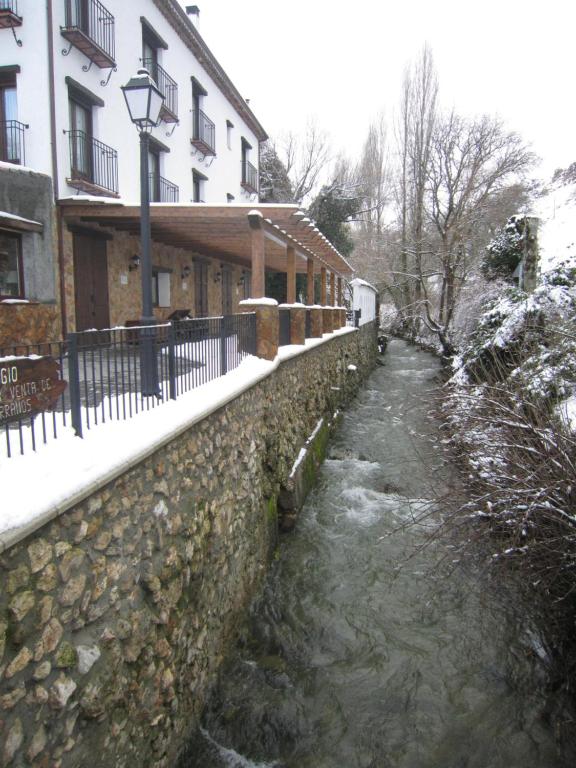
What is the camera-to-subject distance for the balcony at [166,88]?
12.7m

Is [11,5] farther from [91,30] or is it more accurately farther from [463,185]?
[463,185]

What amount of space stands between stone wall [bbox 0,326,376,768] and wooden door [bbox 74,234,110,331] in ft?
18.3

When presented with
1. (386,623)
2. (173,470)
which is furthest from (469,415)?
(173,470)

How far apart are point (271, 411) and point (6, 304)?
4.02 metres

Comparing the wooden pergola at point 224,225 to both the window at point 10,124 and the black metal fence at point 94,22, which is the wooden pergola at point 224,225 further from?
the black metal fence at point 94,22

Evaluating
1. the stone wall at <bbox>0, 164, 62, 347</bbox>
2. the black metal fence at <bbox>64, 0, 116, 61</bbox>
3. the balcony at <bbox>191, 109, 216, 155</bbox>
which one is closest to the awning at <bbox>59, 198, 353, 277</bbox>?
the stone wall at <bbox>0, 164, 62, 347</bbox>

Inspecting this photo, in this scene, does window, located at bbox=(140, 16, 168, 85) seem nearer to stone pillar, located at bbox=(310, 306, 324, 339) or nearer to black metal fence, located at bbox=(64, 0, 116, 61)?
black metal fence, located at bbox=(64, 0, 116, 61)

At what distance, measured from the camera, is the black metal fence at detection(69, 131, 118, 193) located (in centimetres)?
979

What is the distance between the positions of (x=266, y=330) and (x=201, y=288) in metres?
8.92

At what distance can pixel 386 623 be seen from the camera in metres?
5.57

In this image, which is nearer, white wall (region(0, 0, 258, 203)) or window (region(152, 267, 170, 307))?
white wall (region(0, 0, 258, 203))

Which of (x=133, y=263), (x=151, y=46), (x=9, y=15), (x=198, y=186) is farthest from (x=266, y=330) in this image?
(x=198, y=186)

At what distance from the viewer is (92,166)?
10.4m

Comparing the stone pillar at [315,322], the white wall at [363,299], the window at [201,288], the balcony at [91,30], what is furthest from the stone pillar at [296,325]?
the white wall at [363,299]
